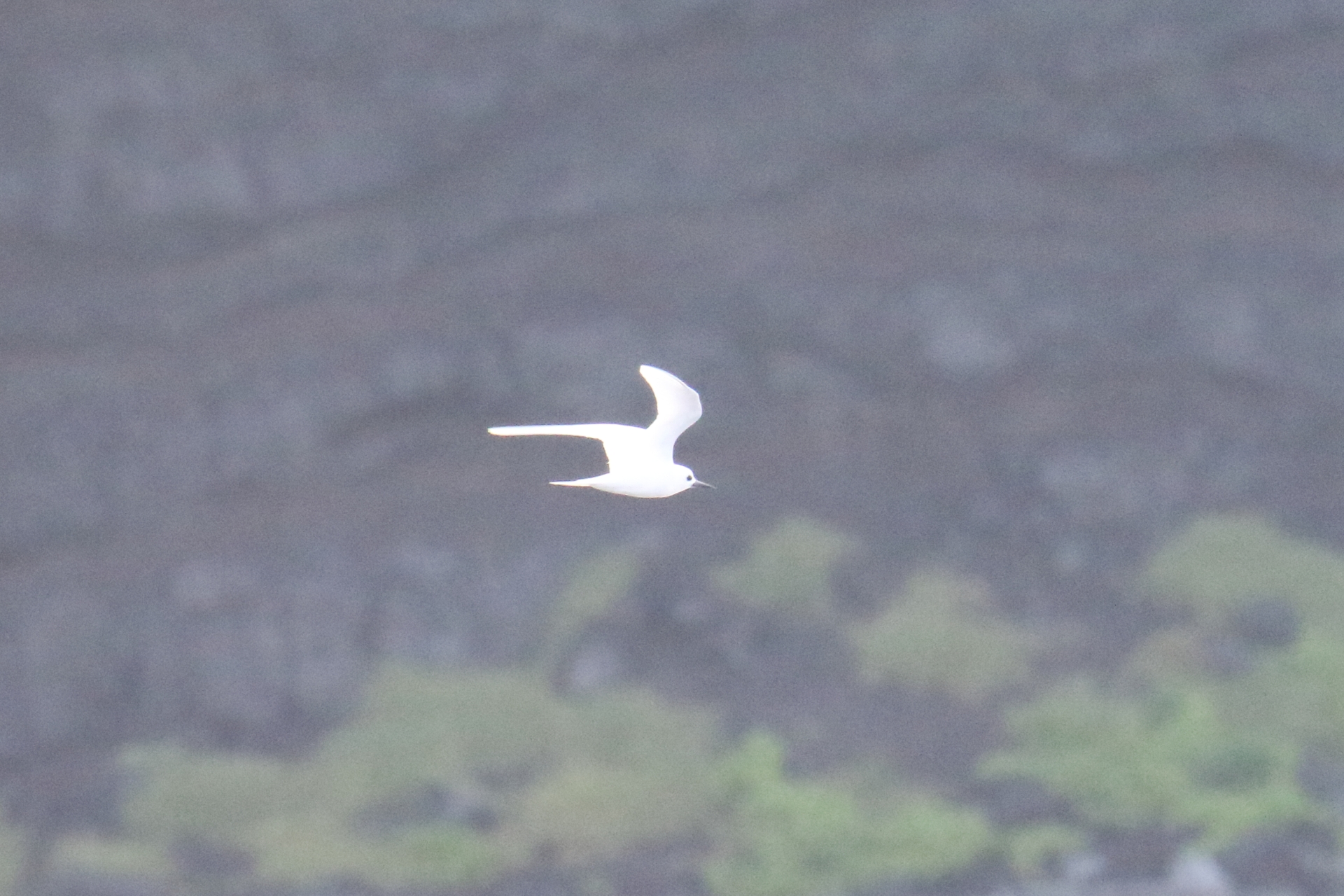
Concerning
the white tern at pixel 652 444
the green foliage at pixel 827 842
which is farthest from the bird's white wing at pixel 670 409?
the green foliage at pixel 827 842

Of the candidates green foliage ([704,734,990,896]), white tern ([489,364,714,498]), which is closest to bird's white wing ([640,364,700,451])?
white tern ([489,364,714,498])

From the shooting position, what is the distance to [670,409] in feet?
29.4

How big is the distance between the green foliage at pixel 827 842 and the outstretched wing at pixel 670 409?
5.18 metres

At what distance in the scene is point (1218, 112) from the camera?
1667cm

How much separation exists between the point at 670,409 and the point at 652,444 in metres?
0.16

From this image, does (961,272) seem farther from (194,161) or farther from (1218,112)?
(194,161)

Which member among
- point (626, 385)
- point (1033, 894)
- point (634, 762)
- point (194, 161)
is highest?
point (194, 161)

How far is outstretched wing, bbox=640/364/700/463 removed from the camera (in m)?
8.80

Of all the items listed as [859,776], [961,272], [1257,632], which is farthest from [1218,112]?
[859,776]

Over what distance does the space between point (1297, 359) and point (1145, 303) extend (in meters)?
0.94

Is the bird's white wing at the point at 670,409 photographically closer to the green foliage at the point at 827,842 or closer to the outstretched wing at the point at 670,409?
the outstretched wing at the point at 670,409

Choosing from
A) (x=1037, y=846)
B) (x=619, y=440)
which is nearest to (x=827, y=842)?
(x=1037, y=846)

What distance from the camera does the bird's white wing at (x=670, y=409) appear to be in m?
8.80

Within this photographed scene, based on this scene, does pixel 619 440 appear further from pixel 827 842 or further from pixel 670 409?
pixel 827 842
